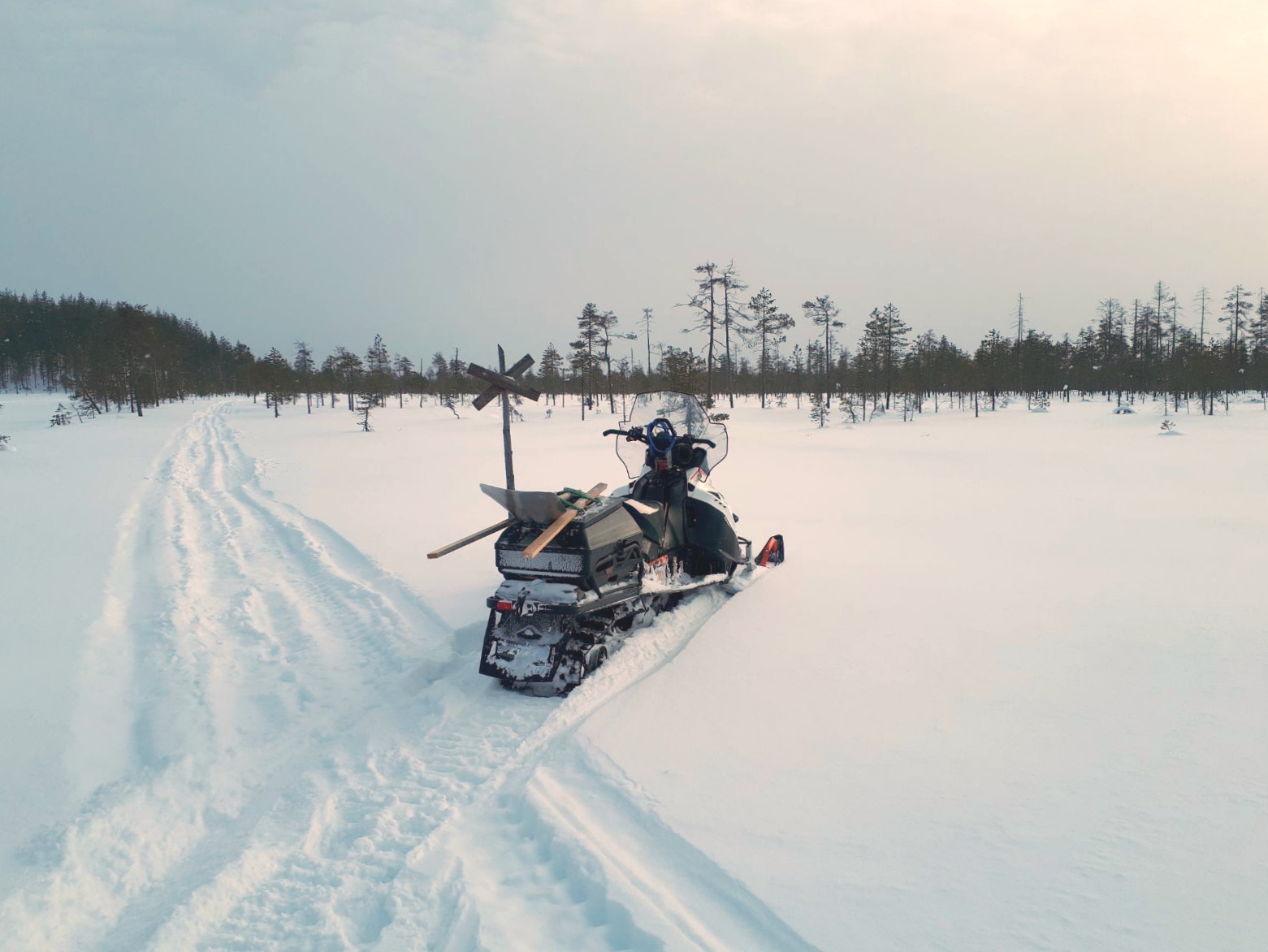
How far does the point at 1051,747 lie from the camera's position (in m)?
3.50

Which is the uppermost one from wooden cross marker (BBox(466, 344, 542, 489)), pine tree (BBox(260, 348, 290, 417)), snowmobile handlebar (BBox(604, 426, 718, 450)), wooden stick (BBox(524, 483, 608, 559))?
pine tree (BBox(260, 348, 290, 417))

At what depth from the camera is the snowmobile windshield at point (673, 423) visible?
253 inches

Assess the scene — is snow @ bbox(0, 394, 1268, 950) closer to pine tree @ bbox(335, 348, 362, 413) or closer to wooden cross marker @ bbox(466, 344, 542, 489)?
wooden cross marker @ bbox(466, 344, 542, 489)

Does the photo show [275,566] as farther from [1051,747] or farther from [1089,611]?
[1089,611]

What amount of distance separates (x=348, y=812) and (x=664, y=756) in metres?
1.56

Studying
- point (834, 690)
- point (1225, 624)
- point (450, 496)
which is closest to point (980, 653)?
point (834, 690)

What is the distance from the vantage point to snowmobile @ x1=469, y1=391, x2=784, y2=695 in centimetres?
445

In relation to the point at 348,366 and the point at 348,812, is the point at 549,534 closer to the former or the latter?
the point at 348,812

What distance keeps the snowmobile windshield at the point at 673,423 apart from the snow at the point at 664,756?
1.46 metres

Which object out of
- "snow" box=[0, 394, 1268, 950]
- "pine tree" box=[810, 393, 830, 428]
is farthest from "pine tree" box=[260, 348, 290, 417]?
"snow" box=[0, 394, 1268, 950]

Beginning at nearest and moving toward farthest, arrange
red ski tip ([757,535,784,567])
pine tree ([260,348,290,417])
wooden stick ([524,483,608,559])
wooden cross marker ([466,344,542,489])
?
wooden stick ([524,483,608,559]) → wooden cross marker ([466,344,542,489]) → red ski tip ([757,535,784,567]) → pine tree ([260,348,290,417])

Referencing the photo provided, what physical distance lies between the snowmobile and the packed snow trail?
222 millimetres

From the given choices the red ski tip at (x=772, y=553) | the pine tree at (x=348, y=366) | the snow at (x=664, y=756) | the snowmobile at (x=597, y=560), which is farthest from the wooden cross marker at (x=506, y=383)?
the pine tree at (x=348, y=366)

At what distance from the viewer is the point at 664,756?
11.7 feet
